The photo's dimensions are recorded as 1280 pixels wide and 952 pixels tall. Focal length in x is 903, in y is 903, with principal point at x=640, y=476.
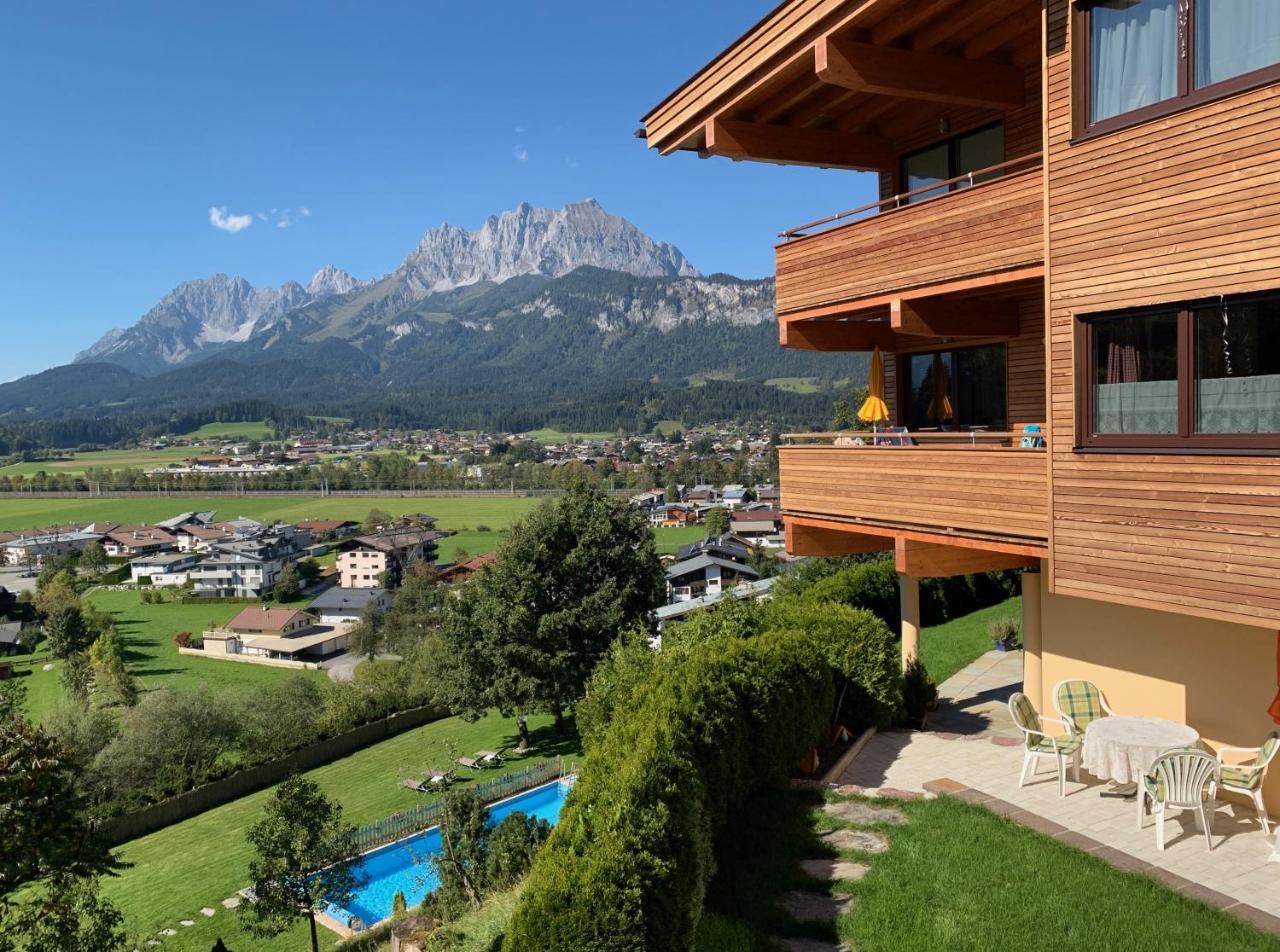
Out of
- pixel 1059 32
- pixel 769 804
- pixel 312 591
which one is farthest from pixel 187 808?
pixel 312 591

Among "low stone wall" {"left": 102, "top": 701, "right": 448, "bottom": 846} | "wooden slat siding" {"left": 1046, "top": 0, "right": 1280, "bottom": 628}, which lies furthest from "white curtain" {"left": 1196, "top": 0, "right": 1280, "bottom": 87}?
"low stone wall" {"left": 102, "top": 701, "right": 448, "bottom": 846}

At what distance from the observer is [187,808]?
35094mm

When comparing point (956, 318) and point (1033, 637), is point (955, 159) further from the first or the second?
point (1033, 637)

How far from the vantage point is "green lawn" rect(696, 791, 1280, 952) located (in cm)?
638

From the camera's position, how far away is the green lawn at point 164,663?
2276 inches

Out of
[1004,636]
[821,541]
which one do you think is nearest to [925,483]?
[821,541]

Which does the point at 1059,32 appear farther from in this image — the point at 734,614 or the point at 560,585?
the point at 560,585

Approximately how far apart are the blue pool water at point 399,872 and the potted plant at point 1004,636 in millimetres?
11175

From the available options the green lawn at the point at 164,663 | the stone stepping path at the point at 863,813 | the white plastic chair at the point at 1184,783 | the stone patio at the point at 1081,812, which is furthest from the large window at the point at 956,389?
the green lawn at the point at 164,663

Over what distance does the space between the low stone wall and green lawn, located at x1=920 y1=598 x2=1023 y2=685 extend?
80.3 ft

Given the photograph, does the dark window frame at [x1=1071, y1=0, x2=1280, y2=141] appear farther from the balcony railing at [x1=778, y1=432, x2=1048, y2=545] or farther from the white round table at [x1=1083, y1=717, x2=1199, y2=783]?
the white round table at [x1=1083, y1=717, x2=1199, y2=783]

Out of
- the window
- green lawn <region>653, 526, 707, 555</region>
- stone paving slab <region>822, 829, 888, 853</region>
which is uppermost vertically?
the window

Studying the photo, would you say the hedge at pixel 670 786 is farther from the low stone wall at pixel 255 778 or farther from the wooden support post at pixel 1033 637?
the low stone wall at pixel 255 778

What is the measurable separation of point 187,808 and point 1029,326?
36222 millimetres
